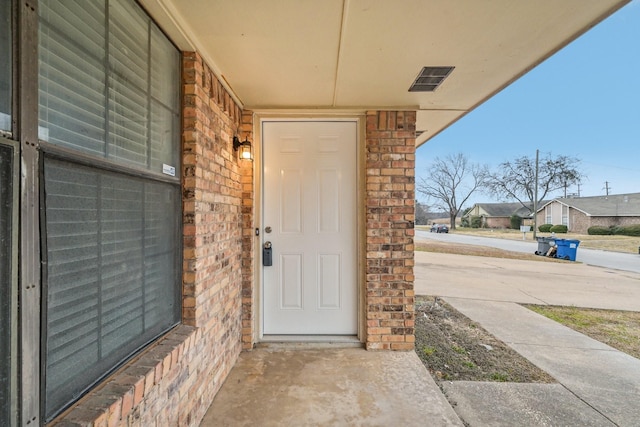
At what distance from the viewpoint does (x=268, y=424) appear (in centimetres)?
183

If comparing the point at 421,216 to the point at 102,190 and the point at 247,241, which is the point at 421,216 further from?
the point at 102,190

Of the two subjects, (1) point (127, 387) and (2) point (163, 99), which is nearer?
(1) point (127, 387)

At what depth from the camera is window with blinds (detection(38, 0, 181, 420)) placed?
97 centimetres

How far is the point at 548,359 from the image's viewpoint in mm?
2750

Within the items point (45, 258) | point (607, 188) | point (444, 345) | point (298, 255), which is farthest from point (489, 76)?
point (607, 188)

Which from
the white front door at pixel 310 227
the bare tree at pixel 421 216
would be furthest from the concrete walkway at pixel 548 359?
the bare tree at pixel 421 216

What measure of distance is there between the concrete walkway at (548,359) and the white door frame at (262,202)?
3.64 ft

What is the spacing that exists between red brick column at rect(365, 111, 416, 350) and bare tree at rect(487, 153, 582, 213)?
1120 inches

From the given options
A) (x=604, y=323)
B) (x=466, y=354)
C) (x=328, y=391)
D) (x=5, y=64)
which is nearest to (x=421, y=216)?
(x=604, y=323)

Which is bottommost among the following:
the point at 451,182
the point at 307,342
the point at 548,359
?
the point at 548,359

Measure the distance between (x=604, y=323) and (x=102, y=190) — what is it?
5.59 meters

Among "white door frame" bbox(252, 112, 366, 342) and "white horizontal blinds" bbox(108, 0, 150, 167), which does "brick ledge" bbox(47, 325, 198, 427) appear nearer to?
"white horizontal blinds" bbox(108, 0, 150, 167)

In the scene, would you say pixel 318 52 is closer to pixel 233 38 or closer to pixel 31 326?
pixel 233 38

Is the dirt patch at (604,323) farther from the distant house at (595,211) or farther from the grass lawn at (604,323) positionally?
the distant house at (595,211)
